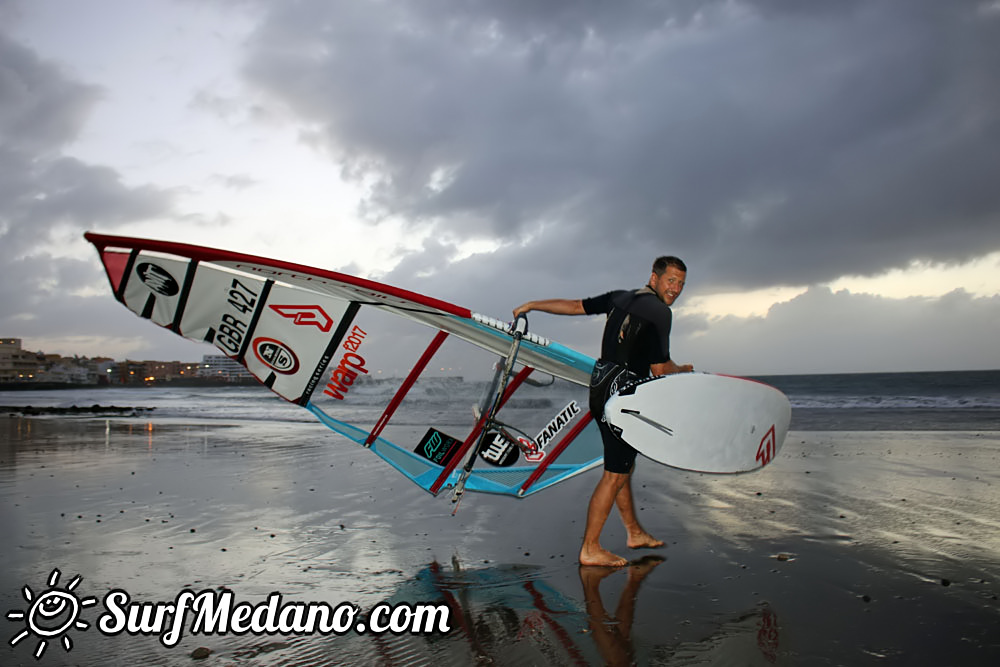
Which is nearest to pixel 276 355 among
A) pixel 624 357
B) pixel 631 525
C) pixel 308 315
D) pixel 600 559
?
pixel 308 315

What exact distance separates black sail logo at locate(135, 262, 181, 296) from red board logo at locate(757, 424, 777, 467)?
352cm

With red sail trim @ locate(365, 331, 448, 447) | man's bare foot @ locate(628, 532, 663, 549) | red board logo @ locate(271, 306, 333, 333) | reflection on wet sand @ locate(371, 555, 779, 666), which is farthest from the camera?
red sail trim @ locate(365, 331, 448, 447)

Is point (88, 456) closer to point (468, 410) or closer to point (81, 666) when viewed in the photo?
point (81, 666)

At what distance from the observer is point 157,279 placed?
356 centimetres

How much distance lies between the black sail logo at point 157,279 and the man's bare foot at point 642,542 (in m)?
3.09

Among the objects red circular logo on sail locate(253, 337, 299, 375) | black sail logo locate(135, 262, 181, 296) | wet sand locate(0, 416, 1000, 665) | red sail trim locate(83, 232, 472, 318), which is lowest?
wet sand locate(0, 416, 1000, 665)

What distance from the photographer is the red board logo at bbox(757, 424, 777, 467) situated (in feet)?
11.5

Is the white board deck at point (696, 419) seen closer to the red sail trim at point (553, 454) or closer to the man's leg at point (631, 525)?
the man's leg at point (631, 525)

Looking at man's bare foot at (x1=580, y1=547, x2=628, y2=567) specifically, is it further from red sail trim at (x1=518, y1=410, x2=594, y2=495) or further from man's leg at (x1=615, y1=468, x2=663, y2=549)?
red sail trim at (x1=518, y1=410, x2=594, y2=495)

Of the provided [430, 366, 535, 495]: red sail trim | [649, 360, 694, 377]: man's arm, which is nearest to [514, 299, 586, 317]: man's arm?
[649, 360, 694, 377]: man's arm

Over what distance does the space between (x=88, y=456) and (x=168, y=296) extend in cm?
575

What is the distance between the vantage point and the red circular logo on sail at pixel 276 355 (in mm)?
3932

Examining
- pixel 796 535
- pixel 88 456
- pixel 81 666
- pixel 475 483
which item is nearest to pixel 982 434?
pixel 796 535

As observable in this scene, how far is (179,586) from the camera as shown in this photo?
301 centimetres
